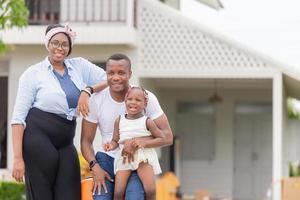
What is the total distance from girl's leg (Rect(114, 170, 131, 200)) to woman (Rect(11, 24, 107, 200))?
1.21ft

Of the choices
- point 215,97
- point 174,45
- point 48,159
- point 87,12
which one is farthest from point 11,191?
point 48,159

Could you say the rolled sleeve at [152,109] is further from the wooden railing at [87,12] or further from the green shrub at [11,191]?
the wooden railing at [87,12]

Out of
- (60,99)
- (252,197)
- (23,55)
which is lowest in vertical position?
(252,197)

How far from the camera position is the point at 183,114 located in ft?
69.5

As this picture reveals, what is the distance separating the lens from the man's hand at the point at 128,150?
17.4ft

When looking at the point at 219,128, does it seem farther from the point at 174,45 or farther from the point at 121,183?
the point at 121,183

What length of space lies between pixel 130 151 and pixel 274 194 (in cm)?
1104

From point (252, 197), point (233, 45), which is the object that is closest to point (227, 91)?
point (252, 197)

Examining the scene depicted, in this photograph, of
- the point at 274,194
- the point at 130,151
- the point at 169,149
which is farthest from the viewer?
the point at 169,149

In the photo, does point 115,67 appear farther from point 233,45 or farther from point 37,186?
point 233,45

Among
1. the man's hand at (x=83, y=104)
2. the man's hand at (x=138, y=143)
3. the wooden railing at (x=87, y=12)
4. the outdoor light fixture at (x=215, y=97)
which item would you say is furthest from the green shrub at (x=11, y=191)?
the man's hand at (x=138, y=143)

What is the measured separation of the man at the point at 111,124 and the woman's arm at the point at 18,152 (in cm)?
40

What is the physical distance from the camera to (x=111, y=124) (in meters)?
5.46

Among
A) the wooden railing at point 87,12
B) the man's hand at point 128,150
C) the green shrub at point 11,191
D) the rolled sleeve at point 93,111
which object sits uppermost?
the wooden railing at point 87,12
